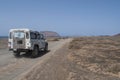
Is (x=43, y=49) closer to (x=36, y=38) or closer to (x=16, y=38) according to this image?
(x=36, y=38)

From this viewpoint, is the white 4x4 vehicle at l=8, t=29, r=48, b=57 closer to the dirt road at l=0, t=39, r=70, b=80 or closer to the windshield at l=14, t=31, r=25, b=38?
the windshield at l=14, t=31, r=25, b=38

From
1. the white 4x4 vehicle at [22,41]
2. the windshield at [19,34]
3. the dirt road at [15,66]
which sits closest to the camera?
the dirt road at [15,66]

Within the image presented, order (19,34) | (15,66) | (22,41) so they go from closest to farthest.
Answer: (15,66) < (22,41) < (19,34)

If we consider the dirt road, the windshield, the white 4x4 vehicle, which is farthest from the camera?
the windshield

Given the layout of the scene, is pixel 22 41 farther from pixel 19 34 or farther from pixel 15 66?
pixel 15 66

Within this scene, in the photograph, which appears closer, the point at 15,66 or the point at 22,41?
the point at 15,66

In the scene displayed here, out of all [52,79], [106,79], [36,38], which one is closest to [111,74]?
[106,79]

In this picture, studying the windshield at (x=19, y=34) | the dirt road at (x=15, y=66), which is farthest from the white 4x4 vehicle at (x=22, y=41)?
the dirt road at (x=15, y=66)

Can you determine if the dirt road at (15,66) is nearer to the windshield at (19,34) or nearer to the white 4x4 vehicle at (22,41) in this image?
the white 4x4 vehicle at (22,41)

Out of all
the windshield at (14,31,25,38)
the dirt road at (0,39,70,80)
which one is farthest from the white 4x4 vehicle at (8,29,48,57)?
the dirt road at (0,39,70,80)

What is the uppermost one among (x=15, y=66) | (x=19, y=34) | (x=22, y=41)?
(x=19, y=34)

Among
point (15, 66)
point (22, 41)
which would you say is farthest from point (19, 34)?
point (15, 66)

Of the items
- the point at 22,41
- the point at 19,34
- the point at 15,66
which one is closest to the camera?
the point at 15,66

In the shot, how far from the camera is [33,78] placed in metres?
10.9
